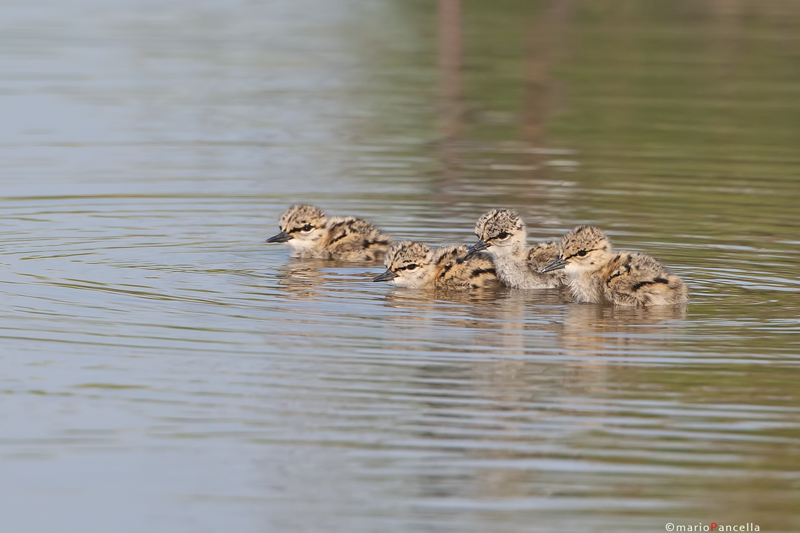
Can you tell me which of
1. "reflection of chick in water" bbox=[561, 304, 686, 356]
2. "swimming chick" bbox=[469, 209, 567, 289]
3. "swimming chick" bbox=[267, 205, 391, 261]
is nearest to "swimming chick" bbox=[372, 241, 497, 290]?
"swimming chick" bbox=[469, 209, 567, 289]

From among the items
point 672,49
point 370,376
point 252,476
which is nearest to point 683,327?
point 370,376

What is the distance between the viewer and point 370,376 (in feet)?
27.6

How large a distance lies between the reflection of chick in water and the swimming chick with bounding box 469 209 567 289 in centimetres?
77

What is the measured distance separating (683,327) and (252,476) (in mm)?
4035

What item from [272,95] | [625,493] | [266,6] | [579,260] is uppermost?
[266,6]

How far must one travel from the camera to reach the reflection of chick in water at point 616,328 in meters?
9.29

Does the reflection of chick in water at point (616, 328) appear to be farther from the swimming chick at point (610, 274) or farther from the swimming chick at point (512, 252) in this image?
the swimming chick at point (512, 252)

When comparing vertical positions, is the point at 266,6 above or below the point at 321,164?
above

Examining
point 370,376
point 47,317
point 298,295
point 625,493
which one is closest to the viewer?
point 625,493

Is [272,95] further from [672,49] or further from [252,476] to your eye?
[252,476]

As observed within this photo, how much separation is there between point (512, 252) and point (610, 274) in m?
1.01

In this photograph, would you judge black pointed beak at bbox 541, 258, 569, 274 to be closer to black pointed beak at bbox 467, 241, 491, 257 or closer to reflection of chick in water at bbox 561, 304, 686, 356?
reflection of chick in water at bbox 561, 304, 686, 356

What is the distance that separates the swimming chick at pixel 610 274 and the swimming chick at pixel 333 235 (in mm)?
2360

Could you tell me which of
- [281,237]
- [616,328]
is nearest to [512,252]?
[616,328]
